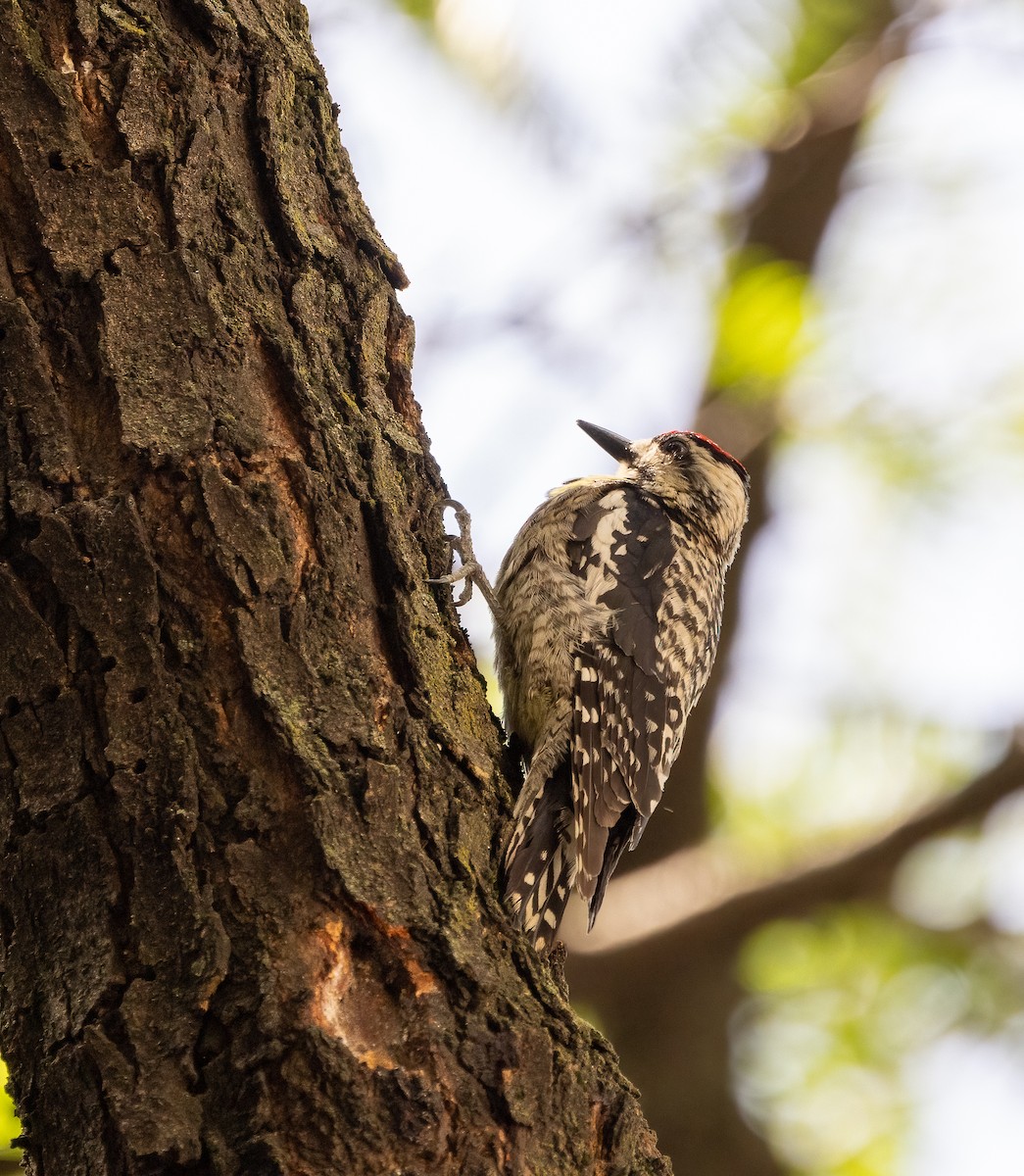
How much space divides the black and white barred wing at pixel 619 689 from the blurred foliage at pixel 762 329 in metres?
1.18

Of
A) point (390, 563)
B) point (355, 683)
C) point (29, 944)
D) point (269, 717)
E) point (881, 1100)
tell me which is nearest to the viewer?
point (29, 944)

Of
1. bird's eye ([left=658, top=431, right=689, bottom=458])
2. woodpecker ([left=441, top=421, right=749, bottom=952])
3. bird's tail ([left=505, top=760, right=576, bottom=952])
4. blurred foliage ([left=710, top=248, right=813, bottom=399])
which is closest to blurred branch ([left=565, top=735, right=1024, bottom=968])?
woodpecker ([left=441, top=421, right=749, bottom=952])

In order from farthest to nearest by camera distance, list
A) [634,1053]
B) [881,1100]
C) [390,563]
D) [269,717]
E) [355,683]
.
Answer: [881,1100] → [634,1053] → [390,563] → [355,683] → [269,717]

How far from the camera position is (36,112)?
207cm

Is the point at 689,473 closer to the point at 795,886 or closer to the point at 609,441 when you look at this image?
the point at 609,441

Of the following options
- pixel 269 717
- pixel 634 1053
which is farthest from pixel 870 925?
pixel 269 717

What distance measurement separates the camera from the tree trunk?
1671 mm

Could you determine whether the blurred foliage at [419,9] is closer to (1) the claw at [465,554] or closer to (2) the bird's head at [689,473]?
(2) the bird's head at [689,473]

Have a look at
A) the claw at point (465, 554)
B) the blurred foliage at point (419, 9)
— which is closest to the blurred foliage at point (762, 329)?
the blurred foliage at point (419, 9)

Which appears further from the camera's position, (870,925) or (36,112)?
(870,925)

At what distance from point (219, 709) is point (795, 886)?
109 inches

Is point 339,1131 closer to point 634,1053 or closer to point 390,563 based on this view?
point 390,563

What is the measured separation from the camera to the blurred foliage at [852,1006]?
5.25 metres

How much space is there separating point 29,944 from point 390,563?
2.77ft
